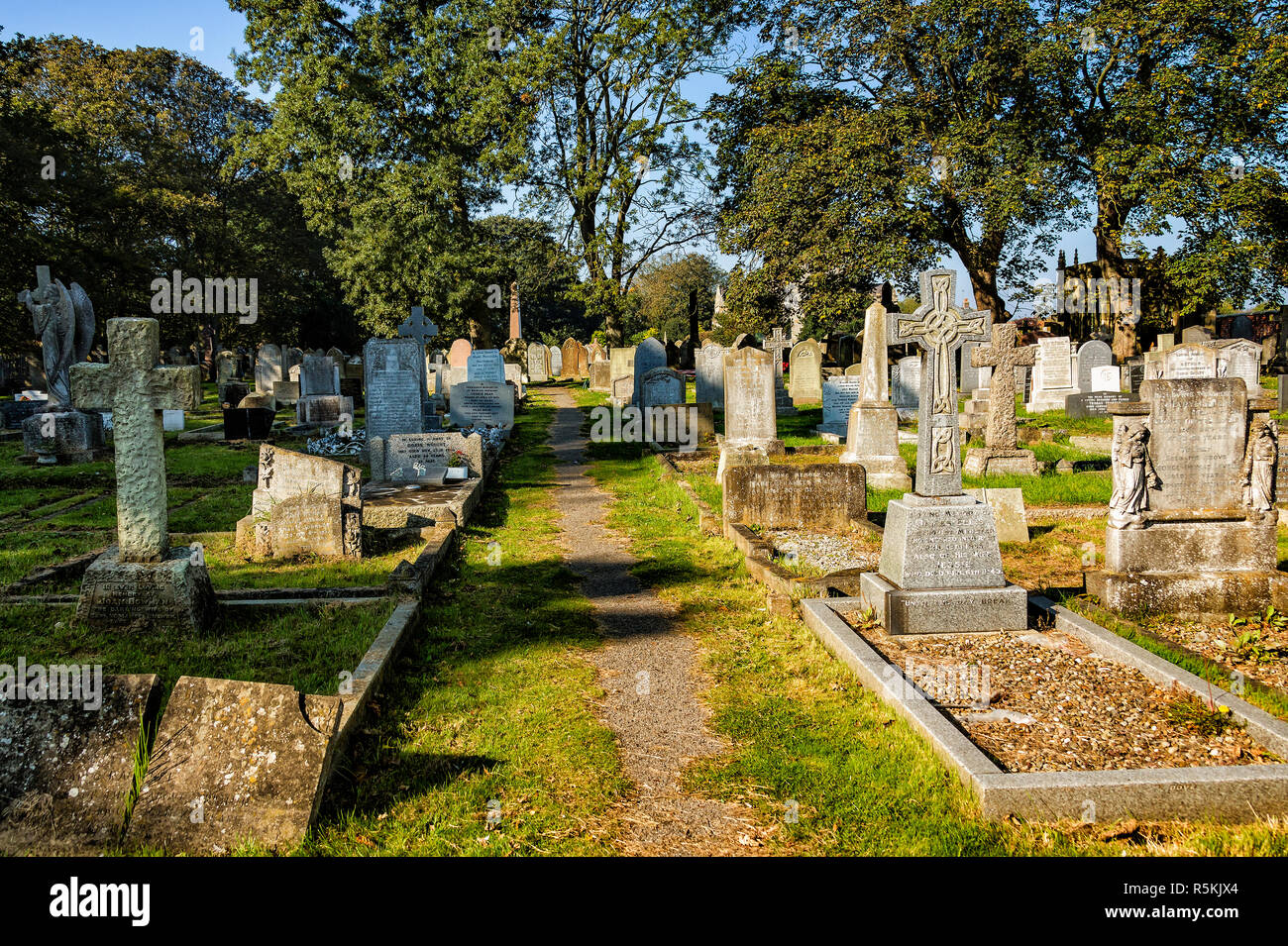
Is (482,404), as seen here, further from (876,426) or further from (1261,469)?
(1261,469)

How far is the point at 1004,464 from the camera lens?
11922mm

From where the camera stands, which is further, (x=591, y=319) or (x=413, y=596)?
(x=591, y=319)

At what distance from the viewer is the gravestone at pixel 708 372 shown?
1950 cm

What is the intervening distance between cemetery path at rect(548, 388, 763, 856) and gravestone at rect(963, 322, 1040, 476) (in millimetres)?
6145

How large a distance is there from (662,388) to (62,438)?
11.2 m

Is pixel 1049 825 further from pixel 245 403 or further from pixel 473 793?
pixel 245 403

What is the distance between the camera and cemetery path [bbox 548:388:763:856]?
11.2ft

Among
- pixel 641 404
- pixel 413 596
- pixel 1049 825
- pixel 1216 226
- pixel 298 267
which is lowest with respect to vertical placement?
pixel 1049 825

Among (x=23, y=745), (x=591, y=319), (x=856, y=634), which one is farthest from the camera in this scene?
(x=591, y=319)

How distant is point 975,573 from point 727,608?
196 cm

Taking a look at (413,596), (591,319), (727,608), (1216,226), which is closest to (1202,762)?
(727,608)

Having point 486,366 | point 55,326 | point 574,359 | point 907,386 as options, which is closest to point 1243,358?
point 907,386

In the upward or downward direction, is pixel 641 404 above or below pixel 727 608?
above

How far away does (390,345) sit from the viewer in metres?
12.8
